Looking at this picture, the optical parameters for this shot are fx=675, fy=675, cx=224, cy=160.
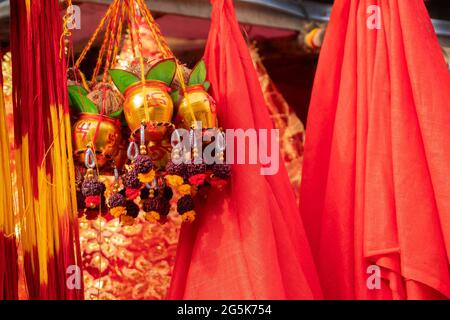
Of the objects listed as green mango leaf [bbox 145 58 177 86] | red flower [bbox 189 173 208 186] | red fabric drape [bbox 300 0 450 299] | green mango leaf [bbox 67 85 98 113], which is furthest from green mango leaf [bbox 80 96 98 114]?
red fabric drape [bbox 300 0 450 299]

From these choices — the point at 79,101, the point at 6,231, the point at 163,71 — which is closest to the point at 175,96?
the point at 163,71

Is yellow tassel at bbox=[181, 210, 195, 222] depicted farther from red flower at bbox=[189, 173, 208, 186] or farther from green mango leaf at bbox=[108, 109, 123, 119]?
green mango leaf at bbox=[108, 109, 123, 119]

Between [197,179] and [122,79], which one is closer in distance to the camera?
[197,179]

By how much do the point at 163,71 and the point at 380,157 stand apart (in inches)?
15.9

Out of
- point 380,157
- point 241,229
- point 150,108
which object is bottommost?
point 241,229

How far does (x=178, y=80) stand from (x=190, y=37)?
26.4 inches

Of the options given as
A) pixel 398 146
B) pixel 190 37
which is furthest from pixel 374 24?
pixel 190 37

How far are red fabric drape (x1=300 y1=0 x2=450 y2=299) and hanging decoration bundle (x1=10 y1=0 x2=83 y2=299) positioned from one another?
0.47 metres

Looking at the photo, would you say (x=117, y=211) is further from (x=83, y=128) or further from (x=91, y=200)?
(x=83, y=128)

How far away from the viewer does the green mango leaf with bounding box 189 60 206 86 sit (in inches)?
45.9

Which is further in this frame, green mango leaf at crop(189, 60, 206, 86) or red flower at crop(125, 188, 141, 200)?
green mango leaf at crop(189, 60, 206, 86)

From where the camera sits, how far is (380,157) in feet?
3.86

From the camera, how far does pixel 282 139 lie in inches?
71.1
